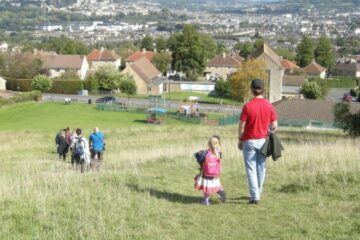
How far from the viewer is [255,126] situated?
8891 millimetres

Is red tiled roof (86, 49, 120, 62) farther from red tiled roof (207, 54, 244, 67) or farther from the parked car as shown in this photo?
the parked car

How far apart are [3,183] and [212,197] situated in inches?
172

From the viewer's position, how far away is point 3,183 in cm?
1149

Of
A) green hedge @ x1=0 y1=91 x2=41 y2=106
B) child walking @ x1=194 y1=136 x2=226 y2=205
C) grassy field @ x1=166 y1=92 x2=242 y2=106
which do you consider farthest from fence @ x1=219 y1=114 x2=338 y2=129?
child walking @ x1=194 y1=136 x2=226 y2=205

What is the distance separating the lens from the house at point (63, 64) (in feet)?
318

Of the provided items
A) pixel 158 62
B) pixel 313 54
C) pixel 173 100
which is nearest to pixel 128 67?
pixel 173 100

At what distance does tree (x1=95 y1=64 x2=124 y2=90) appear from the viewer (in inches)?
3029

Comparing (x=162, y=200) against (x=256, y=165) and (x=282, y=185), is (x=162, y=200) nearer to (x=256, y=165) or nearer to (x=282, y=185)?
(x=256, y=165)

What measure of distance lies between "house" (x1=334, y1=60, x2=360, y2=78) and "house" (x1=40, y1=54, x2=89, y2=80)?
5434 centimetres

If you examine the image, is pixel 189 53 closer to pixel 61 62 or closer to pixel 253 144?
pixel 61 62

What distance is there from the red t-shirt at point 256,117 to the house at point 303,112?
40567 millimetres

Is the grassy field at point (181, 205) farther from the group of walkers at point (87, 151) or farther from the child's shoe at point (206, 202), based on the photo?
the group of walkers at point (87, 151)

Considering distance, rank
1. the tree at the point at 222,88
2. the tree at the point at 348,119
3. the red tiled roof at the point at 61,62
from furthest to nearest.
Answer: the red tiled roof at the point at 61,62, the tree at the point at 222,88, the tree at the point at 348,119

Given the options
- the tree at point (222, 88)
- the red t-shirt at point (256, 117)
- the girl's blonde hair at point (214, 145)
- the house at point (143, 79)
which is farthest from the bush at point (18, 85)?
the red t-shirt at point (256, 117)
